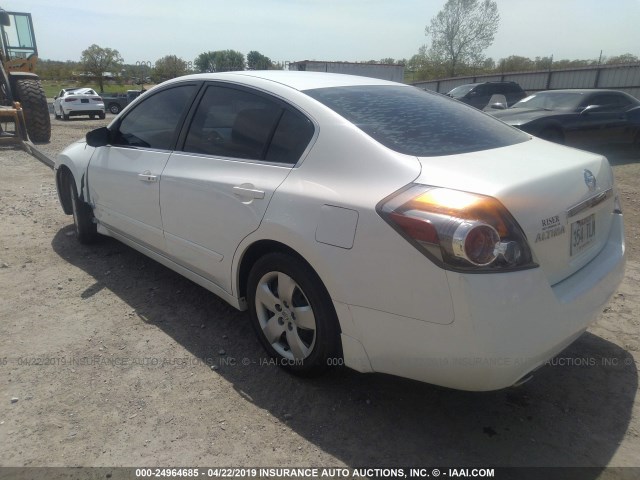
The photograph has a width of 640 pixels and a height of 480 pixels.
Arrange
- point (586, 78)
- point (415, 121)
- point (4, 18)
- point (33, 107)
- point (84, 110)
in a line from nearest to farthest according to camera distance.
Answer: point (415, 121) < point (4, 18) < point (33, 107) < point (586, 78) < point (84, 110)

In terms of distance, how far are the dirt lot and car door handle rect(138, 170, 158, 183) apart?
3.11 feet

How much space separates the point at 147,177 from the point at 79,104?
78.0ft

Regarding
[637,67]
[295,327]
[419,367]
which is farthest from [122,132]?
[637,67]

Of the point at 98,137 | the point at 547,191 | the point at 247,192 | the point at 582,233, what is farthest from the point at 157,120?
the point at 582,233

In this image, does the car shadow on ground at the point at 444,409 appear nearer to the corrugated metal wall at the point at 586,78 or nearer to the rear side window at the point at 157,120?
the rear side window at the point at 157,120

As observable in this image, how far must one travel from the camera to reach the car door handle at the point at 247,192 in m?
2.59

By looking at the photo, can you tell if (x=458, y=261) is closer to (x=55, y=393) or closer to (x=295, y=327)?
(x=295, y=327)

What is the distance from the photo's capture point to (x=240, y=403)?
257 cm

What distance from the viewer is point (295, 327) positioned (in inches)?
103

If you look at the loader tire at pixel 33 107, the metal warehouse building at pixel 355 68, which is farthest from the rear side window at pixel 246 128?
the metal warehouse building at pixel 355 68

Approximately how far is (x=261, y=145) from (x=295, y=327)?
1043mm

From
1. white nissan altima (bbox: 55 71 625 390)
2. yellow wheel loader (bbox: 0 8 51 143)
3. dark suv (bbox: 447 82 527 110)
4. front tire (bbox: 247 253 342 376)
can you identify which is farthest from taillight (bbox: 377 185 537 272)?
dark suv (bbox: 447 82 527 110)

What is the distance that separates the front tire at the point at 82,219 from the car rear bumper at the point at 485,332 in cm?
345

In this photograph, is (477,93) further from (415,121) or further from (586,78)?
(415,121)
